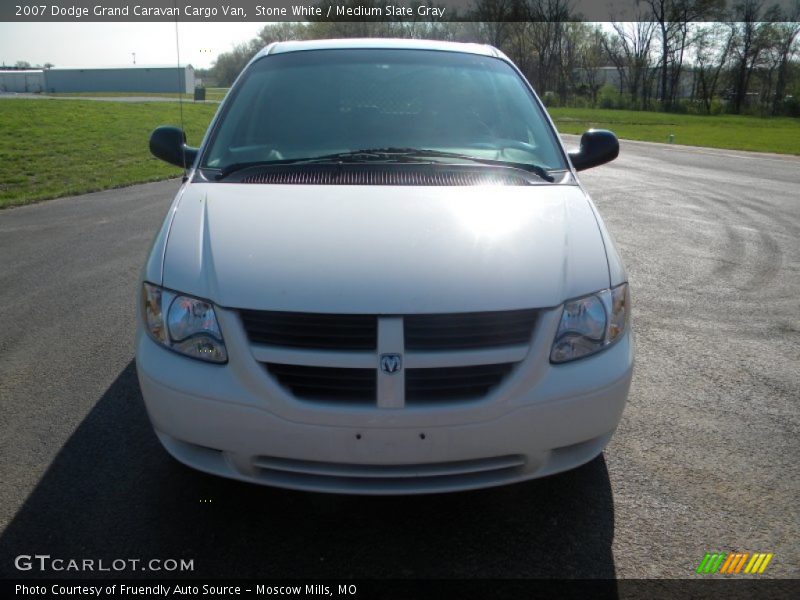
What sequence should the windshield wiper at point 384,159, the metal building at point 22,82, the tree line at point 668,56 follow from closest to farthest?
the windshield wiper at point 384,159 → the tree line at point 668,56 → the metal building at point 22,82

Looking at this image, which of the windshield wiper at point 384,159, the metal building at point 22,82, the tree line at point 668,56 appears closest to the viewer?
the windshield wiper at point 384,159

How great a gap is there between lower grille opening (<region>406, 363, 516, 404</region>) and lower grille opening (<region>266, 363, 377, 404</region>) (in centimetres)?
13

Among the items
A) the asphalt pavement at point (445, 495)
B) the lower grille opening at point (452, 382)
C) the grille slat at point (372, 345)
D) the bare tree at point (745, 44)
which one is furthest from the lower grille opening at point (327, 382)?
the bare tree at point (745, 44)

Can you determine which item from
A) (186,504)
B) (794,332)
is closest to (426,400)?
(186,504)

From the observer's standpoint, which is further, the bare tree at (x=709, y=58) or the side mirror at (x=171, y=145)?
the bare tree at (x=709, y=58)

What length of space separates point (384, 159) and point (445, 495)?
61.2 inches

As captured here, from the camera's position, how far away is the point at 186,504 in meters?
2.77

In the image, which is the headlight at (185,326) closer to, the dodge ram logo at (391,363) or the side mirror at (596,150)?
the dodge ram logo at (391,363)

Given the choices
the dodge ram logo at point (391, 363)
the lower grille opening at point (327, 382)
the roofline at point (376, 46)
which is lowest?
the lower grille opening at point (327, 382)

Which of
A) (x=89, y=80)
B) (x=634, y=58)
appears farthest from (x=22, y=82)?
(x=634, y=58)

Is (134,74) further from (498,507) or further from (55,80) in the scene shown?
(498,507)

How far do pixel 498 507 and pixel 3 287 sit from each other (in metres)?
4.70

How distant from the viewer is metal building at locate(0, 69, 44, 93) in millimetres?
84750

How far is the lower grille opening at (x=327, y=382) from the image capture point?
7.70ft
